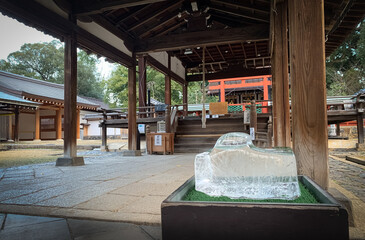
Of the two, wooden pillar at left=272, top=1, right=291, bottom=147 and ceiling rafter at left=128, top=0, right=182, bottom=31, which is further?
ceiling rafter at left=128, top=0, right=182, bottom=31

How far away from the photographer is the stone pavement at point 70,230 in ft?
4.27

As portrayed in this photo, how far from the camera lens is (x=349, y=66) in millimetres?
16797

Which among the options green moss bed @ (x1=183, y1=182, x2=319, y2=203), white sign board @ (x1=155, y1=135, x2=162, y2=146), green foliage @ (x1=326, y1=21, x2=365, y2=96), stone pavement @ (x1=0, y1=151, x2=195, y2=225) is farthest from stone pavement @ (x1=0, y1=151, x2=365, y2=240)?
green foliage @ (x1=326, y1=21, x2=365, y2=96)

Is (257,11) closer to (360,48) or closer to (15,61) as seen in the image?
(360,48)

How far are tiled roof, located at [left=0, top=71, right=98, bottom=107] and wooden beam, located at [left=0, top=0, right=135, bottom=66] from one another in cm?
1002

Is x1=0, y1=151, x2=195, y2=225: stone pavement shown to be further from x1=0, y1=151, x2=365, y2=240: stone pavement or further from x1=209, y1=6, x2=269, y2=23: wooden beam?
x1=209, y1=6, x2=269, y2=23: wooden beam

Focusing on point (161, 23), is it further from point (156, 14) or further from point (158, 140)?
point (158, 140)

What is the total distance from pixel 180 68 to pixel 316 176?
10.9 meters

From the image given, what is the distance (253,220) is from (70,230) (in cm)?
116

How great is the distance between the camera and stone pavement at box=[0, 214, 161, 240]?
1301 mm

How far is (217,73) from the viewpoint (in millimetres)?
12250

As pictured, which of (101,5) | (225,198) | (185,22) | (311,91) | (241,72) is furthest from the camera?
(241,72)

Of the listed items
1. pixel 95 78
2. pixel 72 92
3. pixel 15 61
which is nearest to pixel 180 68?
pixel 72 92

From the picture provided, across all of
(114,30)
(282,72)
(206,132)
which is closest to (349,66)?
(206,132)
